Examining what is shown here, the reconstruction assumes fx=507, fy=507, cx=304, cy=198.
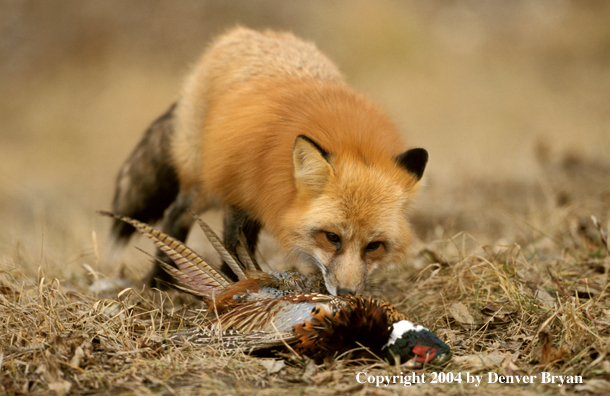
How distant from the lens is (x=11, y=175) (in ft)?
36.1

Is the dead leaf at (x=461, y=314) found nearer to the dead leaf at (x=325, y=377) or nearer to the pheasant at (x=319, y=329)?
the pheasant at (x=319, y=329)

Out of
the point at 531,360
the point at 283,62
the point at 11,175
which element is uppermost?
the point at 283,62

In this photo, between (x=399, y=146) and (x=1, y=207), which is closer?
(x=399, y=146)

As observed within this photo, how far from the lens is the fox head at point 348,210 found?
3039mm

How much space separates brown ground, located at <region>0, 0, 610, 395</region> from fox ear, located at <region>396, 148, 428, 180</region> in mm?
889

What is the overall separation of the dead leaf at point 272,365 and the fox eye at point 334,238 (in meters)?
0.81

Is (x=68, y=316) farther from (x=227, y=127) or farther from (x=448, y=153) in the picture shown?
(x=448, y=153)

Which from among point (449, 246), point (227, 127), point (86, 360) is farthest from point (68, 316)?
point (449, 246)

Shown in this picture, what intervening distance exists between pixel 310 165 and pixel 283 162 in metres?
0.30

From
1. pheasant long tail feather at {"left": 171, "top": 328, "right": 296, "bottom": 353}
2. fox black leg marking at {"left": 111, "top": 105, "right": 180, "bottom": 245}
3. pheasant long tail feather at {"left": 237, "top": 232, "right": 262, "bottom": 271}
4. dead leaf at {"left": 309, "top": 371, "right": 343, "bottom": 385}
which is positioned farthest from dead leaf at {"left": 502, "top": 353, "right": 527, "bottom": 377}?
fox black leg marking at {"left": 111, "top": 105, "right": 180, "bottom": 245}

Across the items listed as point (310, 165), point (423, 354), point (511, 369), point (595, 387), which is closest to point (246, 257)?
point (310, 165)

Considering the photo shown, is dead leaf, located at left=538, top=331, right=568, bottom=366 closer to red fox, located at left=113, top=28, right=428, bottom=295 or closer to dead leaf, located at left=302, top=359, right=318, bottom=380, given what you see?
red fox, located at left=113, top=28, right=428, bottom=295

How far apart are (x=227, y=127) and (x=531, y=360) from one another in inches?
99.3

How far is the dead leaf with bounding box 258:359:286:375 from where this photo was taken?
258cm
